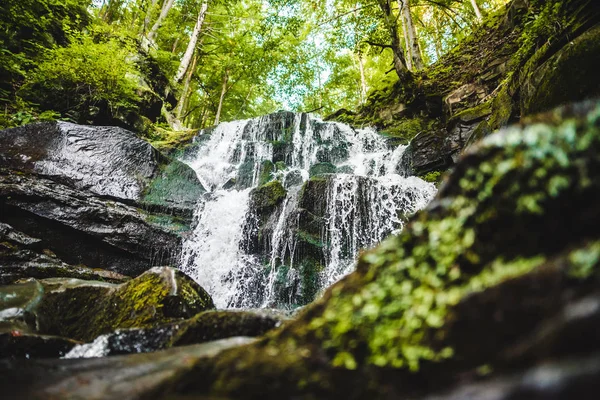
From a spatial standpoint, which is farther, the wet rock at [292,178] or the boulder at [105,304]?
the wet rock at [292,178]

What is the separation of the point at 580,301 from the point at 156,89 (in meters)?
20.0

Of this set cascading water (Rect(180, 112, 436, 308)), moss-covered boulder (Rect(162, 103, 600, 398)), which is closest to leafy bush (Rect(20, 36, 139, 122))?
cascading water (Rect(180, 112, 436, 308))

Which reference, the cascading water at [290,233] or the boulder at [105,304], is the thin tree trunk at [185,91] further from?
the boulder at [105,304]

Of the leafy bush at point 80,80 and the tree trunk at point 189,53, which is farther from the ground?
the tree trunk at point 189,53

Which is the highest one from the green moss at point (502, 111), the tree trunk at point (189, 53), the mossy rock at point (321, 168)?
the tree trunk at point (189, 53)

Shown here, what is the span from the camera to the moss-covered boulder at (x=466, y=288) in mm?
1230

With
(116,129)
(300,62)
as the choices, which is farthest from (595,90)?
(300,62)

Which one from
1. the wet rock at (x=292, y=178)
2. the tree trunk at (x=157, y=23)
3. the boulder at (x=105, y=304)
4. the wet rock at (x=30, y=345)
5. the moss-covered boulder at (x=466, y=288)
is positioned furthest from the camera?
the tree trunk at (x=157, y=23)

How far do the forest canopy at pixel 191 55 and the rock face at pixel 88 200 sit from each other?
2447 millimetres

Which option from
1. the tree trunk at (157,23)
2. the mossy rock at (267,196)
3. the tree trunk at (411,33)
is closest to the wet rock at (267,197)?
the mossy rock at (267,196)

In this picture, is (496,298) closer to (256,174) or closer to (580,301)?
(580,301)

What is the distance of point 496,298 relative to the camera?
131 centimetres

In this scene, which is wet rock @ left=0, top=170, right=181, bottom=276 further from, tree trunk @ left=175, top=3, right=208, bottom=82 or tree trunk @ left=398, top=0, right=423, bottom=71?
tree trunk @ left=398, top=0, right=423, bottom=71

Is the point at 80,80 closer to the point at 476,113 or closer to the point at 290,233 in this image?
the point at 290,233
